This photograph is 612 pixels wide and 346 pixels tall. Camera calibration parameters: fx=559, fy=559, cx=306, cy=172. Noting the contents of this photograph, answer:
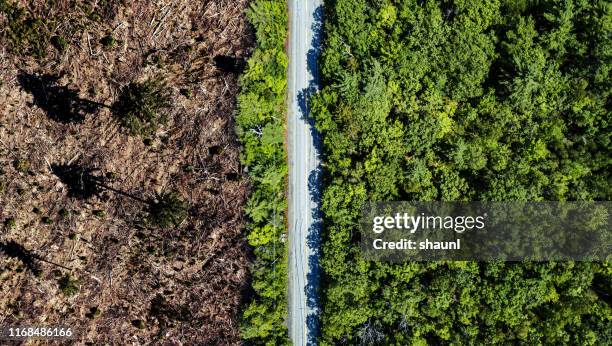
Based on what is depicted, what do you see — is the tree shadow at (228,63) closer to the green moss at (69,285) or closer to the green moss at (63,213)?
the green moss at (63,213)

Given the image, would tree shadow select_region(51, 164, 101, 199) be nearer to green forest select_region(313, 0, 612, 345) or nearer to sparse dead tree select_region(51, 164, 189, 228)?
sparse dead tree select_region(51, 164, 189, 228)

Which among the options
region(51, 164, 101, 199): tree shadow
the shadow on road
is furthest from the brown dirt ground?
the shadow on road

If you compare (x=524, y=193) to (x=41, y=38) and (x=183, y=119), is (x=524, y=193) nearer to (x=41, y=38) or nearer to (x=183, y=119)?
(x=183, y=119)

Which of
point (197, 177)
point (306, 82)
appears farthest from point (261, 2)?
point (197, 177)

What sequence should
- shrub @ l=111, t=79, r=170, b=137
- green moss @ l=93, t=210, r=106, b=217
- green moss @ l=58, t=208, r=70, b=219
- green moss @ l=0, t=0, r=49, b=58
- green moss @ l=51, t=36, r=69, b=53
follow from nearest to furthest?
1. shrub @ l=111, t=79, r=170, b=137
2. green moss @ l=0, t=0, r=49, b=58
3. green moss @ l=51, t=36, r=69, b=53
4. green moss @ l=58, t=208, r=70, b=219
5. green moss @ l=93, t=210, r=106, b=217

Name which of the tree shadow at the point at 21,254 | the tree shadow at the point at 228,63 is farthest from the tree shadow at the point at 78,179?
the tree shadow at the point at 228,63

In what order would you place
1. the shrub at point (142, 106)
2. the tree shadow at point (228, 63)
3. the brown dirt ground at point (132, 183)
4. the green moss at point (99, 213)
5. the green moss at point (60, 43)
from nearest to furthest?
the shrub at point (142, 106)
the green moss at point (60, 43)
the brown dirt ground at point (132, 183)
the green moss at point (99, 213)
the tree shadow at point (228, 63)
